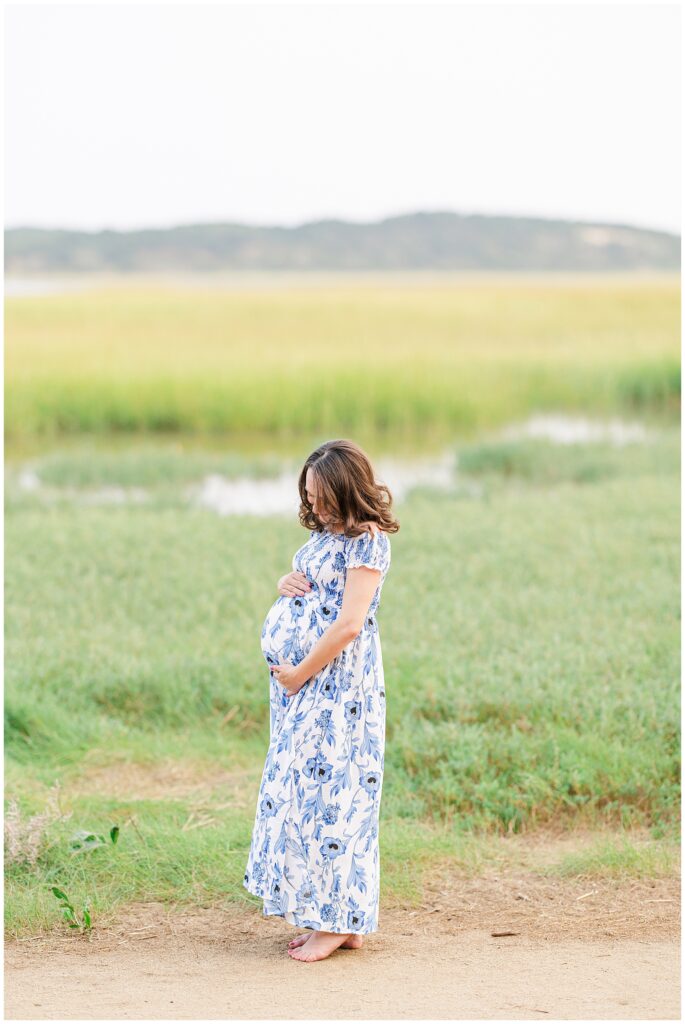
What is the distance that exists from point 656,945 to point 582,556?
5034 mm

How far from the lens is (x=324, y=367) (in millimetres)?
20406

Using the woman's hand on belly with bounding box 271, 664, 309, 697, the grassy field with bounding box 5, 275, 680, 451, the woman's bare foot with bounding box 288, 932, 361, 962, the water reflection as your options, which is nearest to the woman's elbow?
the woman's hand on belly with bounding box 271, 664, 309, 697

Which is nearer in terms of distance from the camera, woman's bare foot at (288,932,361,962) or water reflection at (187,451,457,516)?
woman's bare foot at (288,932,361,962)

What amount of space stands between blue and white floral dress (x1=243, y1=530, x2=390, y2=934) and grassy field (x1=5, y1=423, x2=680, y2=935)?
0.75 m

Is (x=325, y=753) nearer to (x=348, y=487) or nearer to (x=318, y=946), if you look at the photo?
(x=318, y=946)

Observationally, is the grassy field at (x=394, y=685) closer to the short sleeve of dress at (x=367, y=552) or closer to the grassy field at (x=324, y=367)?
the short sleeve of dress at (x=367, y=552)

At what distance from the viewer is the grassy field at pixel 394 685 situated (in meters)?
5.00

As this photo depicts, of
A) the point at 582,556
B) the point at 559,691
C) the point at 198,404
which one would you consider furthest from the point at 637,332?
the point at 559,691

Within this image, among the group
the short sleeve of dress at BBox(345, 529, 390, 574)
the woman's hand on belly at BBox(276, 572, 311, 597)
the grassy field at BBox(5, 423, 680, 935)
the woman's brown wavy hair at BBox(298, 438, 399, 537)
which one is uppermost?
the woman's brown wavy hair at BBox(298, 438, 399, 537)

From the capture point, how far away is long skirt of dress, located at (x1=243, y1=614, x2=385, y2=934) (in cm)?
390

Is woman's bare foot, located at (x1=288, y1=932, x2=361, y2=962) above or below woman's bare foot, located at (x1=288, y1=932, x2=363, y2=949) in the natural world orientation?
above

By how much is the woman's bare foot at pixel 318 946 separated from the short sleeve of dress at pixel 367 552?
4.01ft

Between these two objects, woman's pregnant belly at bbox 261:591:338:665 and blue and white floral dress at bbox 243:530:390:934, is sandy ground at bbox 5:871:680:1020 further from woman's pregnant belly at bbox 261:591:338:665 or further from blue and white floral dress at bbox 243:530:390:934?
woman's pregnant belly at bbox 261:591:338:665

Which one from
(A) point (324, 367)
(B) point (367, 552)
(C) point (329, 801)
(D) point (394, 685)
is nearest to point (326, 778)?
(C) point (329, 801)
